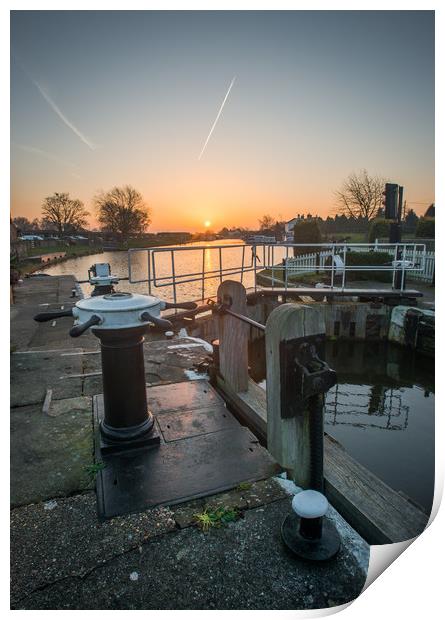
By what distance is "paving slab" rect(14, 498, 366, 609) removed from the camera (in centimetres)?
144

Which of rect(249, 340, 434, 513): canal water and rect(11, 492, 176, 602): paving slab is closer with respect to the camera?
rect(11, 492, 176, 602): paving slab

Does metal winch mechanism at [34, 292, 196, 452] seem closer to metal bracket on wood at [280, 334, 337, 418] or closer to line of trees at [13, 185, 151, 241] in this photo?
metal bracket on wood at [280, 334, 337, 418]

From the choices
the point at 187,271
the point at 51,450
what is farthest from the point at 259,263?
the point at 51,450

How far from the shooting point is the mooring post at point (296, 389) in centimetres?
170

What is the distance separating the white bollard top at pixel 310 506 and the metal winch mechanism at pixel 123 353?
1.14m

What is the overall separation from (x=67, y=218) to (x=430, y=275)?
181 ft

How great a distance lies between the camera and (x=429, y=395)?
6.71 metres

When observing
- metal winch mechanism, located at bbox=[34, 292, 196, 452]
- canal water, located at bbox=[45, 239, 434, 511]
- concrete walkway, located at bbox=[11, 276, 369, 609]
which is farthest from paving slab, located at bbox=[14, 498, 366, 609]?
canal water, located at bbox=[45, 239, 434, 511]

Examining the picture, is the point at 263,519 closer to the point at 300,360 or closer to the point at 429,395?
the point at 300,360

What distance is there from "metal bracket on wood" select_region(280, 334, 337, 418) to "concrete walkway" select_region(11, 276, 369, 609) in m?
0.63

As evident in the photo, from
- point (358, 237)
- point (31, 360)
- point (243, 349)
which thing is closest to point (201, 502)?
point (243, 349)

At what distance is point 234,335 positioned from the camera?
10.3ft

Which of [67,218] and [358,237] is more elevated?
[67,218]

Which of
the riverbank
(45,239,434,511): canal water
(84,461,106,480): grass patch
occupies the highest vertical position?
the riverbank
